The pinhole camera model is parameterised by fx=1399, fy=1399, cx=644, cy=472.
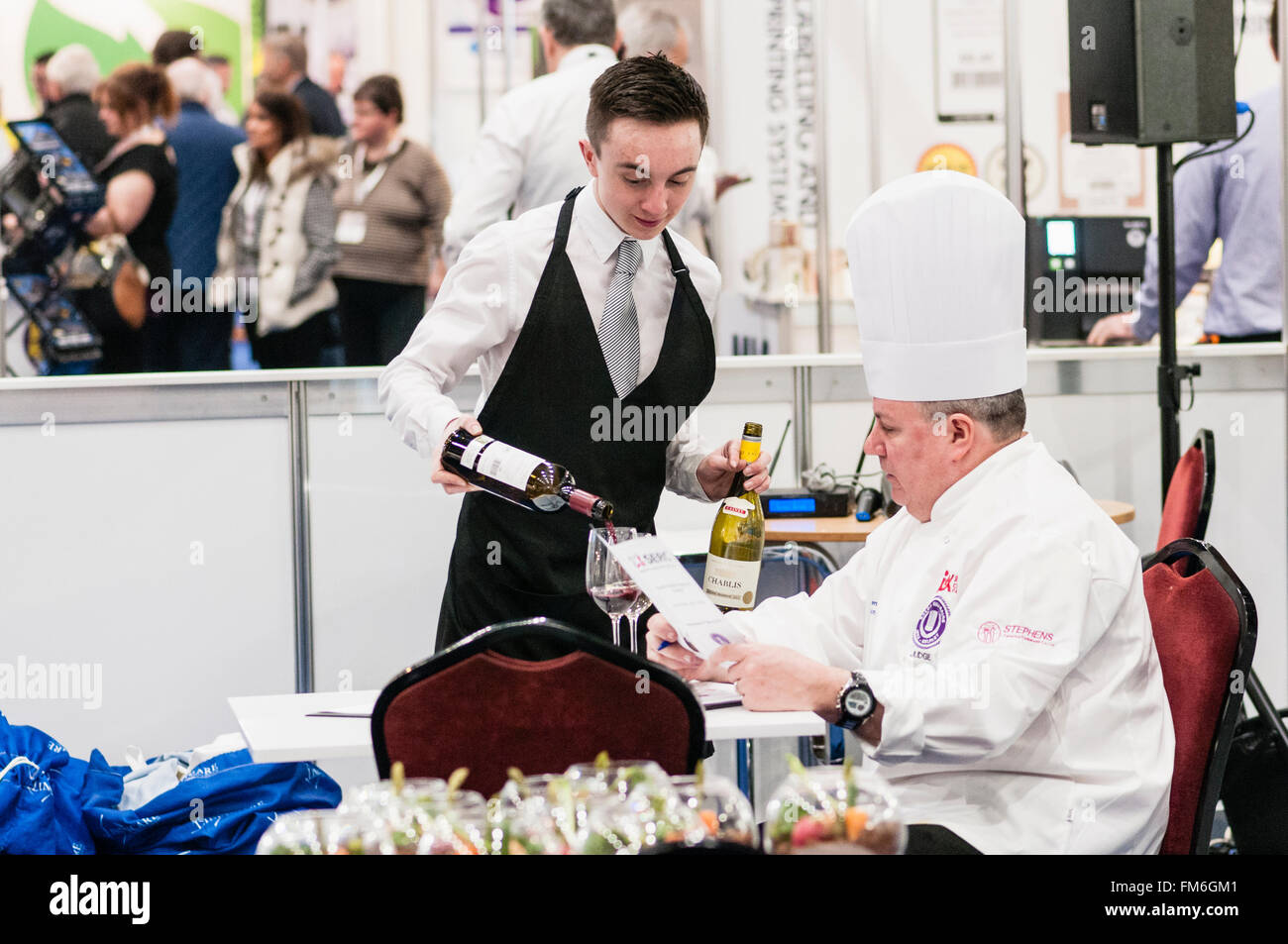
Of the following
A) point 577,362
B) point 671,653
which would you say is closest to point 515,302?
point 577,362

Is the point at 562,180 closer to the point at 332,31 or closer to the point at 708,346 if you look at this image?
the point at 708,346

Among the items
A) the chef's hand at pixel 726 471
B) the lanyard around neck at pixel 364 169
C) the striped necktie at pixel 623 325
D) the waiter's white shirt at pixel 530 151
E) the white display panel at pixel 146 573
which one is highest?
the lanyard around neck at pixel 364 169

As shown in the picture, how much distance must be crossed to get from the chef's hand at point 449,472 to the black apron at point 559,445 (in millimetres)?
245

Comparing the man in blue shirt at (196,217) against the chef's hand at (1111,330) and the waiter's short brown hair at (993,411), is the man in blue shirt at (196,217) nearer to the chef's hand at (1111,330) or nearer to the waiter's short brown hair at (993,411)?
the chef's hand at (1111,330)

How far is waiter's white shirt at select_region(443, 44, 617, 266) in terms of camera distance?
3639mm

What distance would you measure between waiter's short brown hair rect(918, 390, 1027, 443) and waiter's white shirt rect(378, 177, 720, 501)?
27.0 inches

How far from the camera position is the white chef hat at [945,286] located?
73.7 inches

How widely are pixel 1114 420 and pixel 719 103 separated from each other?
2.51 meters

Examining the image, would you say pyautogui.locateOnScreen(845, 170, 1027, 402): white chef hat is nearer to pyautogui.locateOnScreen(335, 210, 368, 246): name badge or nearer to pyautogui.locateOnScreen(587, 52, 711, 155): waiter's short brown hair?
pyautogui.locateOnScreen(587, 52, 711, 155): waiter's short brown hair

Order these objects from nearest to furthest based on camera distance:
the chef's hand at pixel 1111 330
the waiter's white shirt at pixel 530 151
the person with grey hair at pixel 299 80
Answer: the waiter's white shirt at pixel 530 151, the chef's hand at pixel 1111 330, the person with grey hair at pixel 299 80

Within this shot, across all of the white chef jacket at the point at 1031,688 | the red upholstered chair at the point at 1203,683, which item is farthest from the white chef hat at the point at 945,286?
the red upholstered chair at the point at 1203,683

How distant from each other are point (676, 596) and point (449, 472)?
512mm

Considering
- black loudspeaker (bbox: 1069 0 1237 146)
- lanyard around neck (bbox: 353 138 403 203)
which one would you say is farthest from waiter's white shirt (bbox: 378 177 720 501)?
lanyard around neck (bbox: 353 138 403 203)
